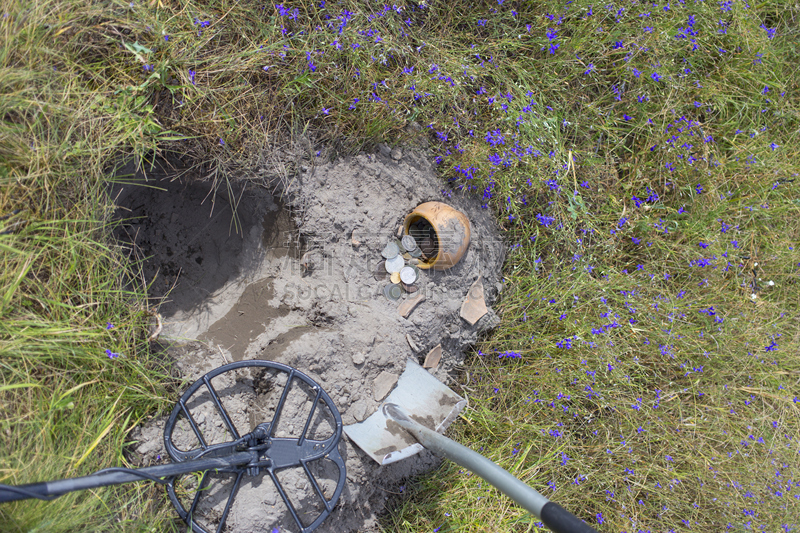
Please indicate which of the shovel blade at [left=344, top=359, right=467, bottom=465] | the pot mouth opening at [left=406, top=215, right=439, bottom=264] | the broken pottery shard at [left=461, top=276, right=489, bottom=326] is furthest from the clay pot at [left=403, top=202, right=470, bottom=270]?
the shovel blade at [left=344, top=359, right=467, bottom=465]

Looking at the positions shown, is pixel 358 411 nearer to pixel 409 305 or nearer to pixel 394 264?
pixel 409 305

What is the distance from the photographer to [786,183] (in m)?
2.97

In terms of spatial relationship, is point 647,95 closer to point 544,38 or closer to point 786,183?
point 544,38

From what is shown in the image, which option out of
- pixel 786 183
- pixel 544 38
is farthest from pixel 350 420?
pixel 786 183

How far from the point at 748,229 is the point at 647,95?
1.08 meters

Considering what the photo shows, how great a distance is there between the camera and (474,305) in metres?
2.48

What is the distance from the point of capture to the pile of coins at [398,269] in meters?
2.36

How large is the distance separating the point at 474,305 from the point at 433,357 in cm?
36

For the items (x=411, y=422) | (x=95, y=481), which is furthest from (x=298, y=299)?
(x=95, y=481)

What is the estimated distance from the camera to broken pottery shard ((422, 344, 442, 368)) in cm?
239

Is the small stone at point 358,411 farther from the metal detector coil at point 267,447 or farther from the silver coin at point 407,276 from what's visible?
the silver coin at point 407,276

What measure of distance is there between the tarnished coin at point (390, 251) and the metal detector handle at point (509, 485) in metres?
0.82

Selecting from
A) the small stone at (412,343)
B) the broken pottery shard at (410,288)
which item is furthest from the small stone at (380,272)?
the small stone at (412,343)

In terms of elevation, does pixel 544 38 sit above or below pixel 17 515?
above
